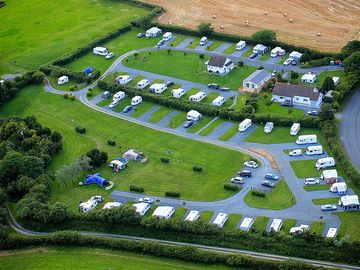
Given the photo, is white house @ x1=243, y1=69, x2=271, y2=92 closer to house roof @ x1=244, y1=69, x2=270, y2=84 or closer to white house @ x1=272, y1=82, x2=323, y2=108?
house roof @ x1=244, y1=69, x2=270, y2=84

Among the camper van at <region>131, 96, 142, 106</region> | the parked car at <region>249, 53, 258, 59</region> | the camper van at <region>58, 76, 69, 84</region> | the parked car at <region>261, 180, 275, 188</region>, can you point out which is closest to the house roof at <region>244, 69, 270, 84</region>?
the parked car at <region>249, 53, 258, 59</region>

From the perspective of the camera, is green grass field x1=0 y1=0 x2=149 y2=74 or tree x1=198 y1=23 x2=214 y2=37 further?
green grass field x1=0 y1=0 x2=149 y2=74

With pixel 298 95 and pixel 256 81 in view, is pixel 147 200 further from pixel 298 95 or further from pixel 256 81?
pixel 256 81

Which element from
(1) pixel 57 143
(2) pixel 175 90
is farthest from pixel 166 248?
(2) pixel 175 90

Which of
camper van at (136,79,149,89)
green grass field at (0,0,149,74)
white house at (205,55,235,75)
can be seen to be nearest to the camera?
camper van at (136,79,149,89)

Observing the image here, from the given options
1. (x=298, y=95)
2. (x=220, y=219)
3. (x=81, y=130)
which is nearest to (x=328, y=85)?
(x=298, y=95)
